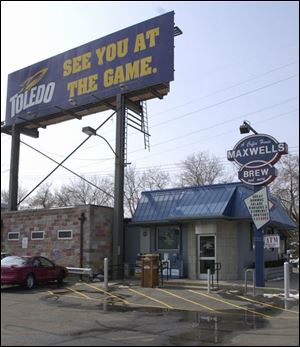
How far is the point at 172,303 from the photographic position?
1600 centimetres

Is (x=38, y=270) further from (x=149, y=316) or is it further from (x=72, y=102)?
(x=72, y=102)

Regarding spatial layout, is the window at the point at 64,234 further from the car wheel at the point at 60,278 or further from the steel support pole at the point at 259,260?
the steel support pole at the point at 259,260

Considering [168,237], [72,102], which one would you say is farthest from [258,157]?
[72,102]

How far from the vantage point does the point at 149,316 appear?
13.2 metres

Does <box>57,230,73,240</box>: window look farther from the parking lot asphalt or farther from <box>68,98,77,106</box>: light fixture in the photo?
<box>68,98,77,106</box>: light fixture

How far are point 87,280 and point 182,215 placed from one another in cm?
539

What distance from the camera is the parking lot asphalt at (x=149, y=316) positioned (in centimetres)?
995

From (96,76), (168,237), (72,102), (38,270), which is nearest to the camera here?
(38,270)

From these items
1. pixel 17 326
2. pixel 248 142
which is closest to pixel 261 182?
pixel 248 142

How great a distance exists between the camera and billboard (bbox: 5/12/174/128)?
26359 millimetres

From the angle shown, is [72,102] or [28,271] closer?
[28,271]

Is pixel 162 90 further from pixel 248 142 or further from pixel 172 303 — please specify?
pixel 172 303

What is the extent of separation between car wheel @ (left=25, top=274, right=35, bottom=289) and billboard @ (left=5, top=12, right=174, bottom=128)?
1122 cm

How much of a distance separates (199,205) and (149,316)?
1115 centimetres
